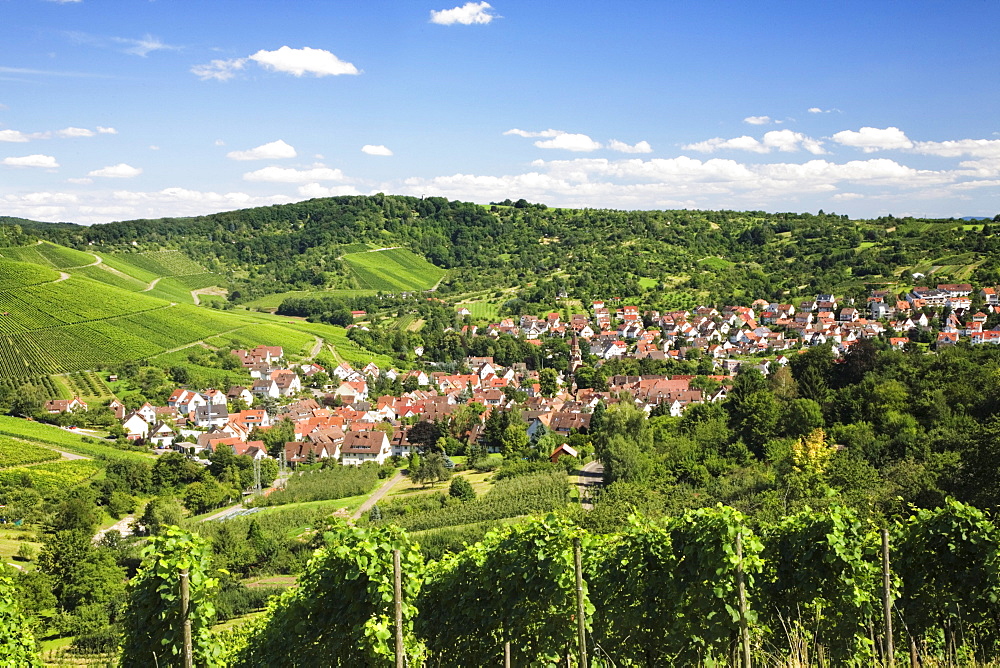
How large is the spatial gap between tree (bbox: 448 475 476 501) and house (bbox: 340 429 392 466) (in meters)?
11.3

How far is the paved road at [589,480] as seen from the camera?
30.5m

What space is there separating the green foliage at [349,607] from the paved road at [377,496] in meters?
23.5

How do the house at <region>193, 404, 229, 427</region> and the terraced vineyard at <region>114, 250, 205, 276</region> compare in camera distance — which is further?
the terraced vineyard at <region>114, 250, 205, 276</region>

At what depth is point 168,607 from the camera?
8.23 meters

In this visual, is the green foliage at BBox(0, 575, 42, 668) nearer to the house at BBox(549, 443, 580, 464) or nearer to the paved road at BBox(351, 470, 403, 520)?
the paved road at BBox(351, 470, 403, 520)

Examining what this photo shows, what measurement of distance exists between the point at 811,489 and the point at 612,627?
14475 millimetres

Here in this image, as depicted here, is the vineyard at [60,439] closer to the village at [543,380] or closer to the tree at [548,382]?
the village at [543,380]

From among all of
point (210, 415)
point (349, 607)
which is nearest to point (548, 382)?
point (210, 415)

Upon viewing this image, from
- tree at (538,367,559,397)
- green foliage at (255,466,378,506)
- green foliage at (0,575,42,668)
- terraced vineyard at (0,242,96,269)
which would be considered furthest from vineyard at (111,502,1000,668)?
terraced vineyard at (0,242,96,269)

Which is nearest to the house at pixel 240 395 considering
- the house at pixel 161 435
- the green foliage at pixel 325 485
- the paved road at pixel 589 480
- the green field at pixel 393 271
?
the house at pixel 161 435

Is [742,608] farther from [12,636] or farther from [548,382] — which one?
[548,382]

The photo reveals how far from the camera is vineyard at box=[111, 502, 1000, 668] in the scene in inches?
334

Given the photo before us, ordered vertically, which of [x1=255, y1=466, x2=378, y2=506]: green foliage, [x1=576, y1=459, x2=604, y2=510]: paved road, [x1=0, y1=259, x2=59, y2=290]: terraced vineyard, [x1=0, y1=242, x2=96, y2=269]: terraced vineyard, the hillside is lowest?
[x1=255, y1=466, x2=378, y2=506]: green foliage

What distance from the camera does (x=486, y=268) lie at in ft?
401
